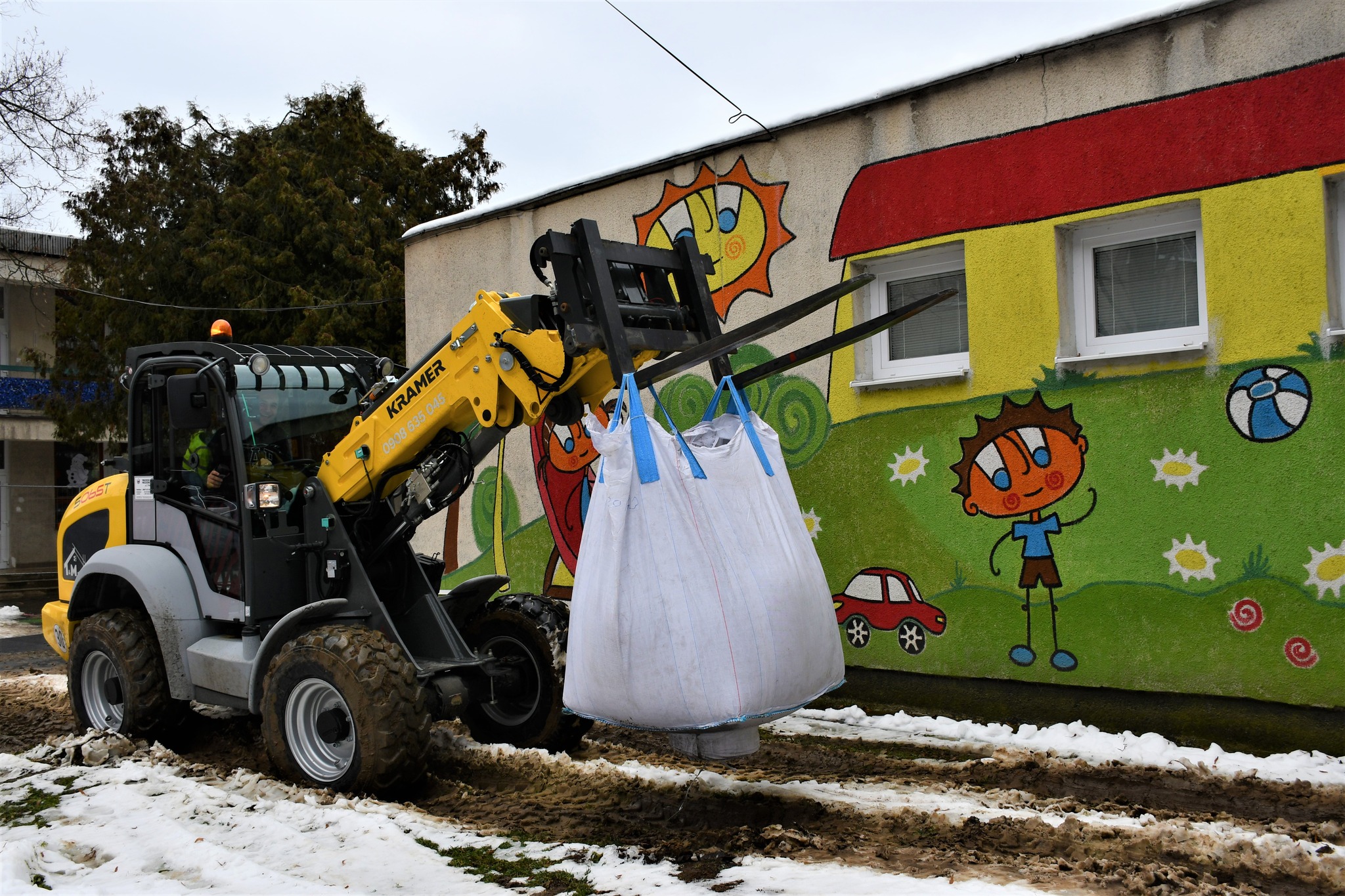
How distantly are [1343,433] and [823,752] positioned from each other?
125 inches

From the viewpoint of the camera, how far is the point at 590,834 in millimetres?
4488

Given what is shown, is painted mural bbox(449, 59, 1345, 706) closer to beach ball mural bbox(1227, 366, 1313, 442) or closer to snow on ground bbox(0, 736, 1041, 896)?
beach ball mural bbox(1227, 366, 1313, 442)

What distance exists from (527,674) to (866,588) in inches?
91.9

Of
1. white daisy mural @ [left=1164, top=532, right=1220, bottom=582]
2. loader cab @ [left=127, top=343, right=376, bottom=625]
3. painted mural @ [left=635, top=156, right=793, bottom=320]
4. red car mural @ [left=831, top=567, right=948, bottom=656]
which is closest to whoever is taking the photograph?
white daisy mural @ [left=1164, top=532, right=1220, bottom=582]

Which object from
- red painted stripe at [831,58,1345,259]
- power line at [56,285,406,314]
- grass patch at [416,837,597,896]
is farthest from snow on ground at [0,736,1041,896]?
power line at [56,285,406,314]

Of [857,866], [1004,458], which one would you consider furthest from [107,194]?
[857,866]

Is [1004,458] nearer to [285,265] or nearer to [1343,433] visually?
[1343,433]

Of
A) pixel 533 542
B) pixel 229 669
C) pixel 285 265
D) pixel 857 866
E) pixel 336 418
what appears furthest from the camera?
pixel 285 265

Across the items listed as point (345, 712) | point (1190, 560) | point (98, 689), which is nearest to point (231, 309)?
point (98, 689)

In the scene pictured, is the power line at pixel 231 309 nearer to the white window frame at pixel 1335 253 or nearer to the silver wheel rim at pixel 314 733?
the silver wheel rim at pixel 314 733

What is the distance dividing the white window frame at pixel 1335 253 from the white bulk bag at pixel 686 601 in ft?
10.6

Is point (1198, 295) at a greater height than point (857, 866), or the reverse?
point (1198, 295)

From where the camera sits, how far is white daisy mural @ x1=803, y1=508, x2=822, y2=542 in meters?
7.07

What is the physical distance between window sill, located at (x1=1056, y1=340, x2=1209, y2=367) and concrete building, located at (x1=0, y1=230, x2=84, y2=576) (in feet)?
63.1
